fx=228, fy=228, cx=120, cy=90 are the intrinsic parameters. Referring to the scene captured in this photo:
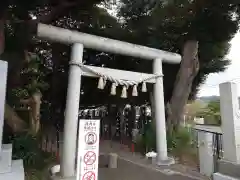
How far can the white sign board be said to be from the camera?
2717 mm

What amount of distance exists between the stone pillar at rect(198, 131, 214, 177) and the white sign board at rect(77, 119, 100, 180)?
12.2 feet

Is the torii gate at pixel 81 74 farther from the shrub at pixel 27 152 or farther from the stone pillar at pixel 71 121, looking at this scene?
the shrub at pixel 27 152

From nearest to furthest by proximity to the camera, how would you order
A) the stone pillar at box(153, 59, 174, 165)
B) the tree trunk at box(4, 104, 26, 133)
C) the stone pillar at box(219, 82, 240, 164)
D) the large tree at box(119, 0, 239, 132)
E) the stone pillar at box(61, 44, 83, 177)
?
the stone pillar at box(219, 82, 240, 164), the stone pillar at box(61, 44, 83, 177), the stone pillar at box(153, 59, 174, 165), the tree trunk at box(4, 104, 26, 133), the large tree at box(119, 0, 239, 132)

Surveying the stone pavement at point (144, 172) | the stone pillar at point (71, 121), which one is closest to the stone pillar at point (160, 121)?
the stone pavement at point (144, 172)

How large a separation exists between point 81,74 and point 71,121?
113cm

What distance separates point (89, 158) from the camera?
2799mm

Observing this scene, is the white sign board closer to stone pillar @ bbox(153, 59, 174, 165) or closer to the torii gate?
the torii gate

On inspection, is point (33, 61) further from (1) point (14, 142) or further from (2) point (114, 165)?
(2) point (114, 165)

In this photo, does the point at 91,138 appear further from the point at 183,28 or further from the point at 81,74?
the point at 183,28

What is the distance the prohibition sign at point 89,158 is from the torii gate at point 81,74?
218cm

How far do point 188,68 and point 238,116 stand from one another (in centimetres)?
352

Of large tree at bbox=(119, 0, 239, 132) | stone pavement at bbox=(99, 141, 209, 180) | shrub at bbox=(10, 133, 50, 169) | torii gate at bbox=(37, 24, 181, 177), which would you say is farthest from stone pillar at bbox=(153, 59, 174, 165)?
shrub at bbox=(10, 133, 50, 169)

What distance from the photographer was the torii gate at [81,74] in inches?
193

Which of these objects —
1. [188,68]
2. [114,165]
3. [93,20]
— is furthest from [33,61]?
[188,68]
